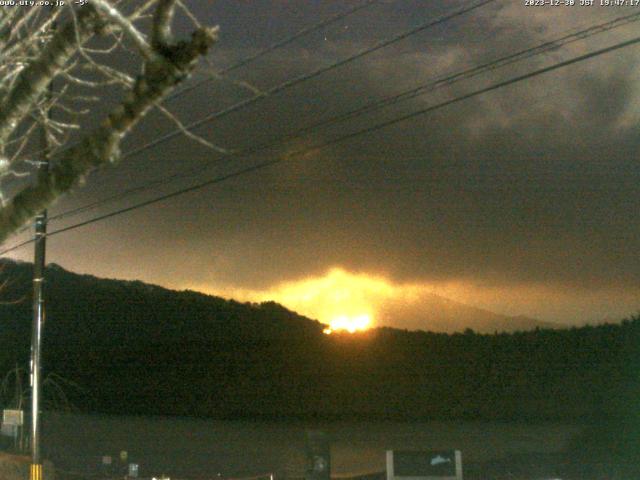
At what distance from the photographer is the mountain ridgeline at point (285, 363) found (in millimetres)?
58250

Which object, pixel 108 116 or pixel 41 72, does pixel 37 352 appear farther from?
pixel 108 116

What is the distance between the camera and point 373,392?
6562 cm

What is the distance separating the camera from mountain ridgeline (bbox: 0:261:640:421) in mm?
58250

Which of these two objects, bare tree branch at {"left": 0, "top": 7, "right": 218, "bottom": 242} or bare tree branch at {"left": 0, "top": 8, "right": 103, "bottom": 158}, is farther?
bare tree branch at {"left": 0, "top": 8, "right": 103, "bottom": 158}

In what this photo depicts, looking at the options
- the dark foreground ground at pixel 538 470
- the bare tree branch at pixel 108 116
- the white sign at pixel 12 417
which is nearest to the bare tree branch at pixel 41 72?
the bare tree branch at pixel 108 116

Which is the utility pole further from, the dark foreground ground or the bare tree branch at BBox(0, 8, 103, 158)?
the bare tree branch at BBox(0, 8, 103, 158)

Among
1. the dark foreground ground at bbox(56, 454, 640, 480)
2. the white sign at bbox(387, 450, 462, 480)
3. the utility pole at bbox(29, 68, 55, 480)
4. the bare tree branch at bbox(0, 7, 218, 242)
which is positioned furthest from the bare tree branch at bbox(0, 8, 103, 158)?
the dark foreground ground at bbox(56, 454, 640, 480)

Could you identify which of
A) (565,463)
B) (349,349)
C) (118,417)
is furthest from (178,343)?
(565,463)

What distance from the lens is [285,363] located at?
231 ft

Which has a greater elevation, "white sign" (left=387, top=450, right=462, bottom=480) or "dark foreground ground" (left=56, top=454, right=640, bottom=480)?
"white sign" (left=387, top=450, right=462, bottom=480)

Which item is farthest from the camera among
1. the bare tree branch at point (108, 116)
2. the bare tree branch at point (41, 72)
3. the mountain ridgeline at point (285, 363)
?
the mountain ridgeline at point (285, 363)

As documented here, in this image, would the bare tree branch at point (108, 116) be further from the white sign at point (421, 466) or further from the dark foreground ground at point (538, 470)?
the dark foreground ground at point (538, 470)

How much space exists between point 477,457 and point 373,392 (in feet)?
89.7

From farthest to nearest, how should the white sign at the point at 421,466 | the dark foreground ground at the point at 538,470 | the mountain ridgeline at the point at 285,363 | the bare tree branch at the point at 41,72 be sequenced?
1. the mountain ridgeline at the point at 285,363
2. the dark foreground ground at the point at 538,470
3. the white sign at the point at 421,466
4. the bare tree branch at the point at 41,72
